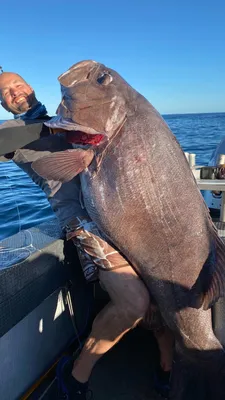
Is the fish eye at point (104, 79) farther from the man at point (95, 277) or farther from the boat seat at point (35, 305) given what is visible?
the boat seat at point (35, 305)

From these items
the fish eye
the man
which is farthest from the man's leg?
the fish eye

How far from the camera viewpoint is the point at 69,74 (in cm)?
259

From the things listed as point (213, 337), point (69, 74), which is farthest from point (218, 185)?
→ point (69, 74)

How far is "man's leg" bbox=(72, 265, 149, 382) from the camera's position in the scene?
7.95ft

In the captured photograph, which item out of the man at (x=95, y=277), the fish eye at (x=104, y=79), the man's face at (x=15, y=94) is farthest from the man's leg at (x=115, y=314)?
the man's face at (x=15, y=94)

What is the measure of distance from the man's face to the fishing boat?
599 mm

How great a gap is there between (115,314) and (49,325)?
0.69 metres

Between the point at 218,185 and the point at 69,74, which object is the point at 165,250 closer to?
the point at 218,185

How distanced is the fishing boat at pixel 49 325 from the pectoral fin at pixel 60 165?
0.65 ft

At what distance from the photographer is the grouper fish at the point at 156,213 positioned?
2.35m

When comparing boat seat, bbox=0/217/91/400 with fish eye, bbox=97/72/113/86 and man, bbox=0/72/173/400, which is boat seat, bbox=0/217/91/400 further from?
fish eye, bbox=97/72/113/86

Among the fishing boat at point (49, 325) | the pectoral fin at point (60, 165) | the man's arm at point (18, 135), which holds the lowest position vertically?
the fishing boat at point (49, 325)

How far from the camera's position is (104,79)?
2627 mm

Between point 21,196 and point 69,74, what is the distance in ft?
21.9
